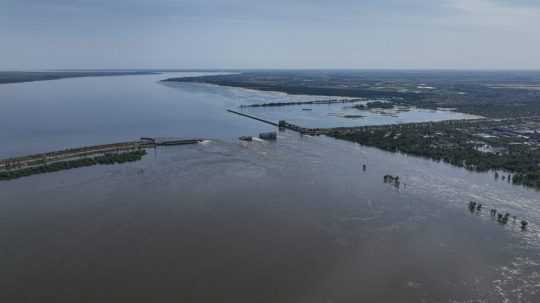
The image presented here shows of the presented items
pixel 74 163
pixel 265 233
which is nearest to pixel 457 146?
pixel 265 233

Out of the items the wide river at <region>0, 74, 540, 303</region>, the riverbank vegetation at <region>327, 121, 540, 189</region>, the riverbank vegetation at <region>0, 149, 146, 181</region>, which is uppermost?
the riverbank vegetation at <region>327, 121, 540, 189</region>

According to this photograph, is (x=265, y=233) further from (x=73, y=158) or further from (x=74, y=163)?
(x=73, y=158)

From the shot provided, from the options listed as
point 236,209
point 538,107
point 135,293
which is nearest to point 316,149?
point 236,209

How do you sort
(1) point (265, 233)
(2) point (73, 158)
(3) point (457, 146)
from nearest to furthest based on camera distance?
(1) point (265, 233) < (2) point (73, 158) < (3) point (457, 146)

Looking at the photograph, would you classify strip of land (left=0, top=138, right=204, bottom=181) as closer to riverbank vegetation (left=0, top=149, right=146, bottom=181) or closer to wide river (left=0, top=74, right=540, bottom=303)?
riverbank vegetation (left=0, top=149, right=146, bottom=181)

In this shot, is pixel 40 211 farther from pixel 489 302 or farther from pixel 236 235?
pixel 489 302

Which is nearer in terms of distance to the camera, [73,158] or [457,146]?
[73,158]

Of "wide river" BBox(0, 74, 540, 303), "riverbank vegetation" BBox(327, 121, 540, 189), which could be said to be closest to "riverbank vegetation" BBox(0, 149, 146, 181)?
"wide river" BBox(0, 74, 540, 303)

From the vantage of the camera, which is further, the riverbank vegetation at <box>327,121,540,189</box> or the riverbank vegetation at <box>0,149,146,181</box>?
the riverbank vegetation at <box>327,121,540,189</box>
